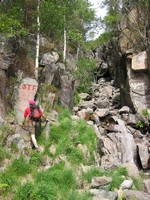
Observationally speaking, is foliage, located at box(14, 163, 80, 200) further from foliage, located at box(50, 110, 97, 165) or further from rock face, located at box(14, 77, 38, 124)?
rock face, located at box(14, 77, 38, 124)

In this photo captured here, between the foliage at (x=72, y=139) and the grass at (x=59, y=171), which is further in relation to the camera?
the foliage at (x=72, y=139)

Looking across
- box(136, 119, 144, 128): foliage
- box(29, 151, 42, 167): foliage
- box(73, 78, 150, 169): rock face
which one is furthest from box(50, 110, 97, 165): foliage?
box(136, 119, 144, 128): foliage

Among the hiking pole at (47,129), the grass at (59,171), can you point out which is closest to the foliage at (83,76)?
the grass at (59,171)

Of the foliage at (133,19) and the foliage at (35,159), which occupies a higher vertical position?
the foliage at (133,19)

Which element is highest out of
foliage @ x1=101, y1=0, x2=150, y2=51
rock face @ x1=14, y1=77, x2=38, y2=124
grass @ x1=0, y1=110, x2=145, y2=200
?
foliage @ x1=101, y1=0, x2=150, y2=51

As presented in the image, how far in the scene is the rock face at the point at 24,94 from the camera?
14852mm

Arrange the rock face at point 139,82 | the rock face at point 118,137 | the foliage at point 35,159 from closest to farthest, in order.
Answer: the foliage at point 35,159 < the rock face at point 118,137 < the rock face at point 139,82

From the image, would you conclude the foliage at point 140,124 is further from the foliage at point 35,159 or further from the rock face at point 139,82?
the foliage at point 35,159

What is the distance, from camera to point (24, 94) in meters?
15.5

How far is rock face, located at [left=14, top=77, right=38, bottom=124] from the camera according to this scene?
48.7 feet

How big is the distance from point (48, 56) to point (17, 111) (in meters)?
6.66

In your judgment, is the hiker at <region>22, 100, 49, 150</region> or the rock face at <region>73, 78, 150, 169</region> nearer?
the hiker at <region>22, 100, 49, 150</region>

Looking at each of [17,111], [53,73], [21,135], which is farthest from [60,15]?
[21,135]

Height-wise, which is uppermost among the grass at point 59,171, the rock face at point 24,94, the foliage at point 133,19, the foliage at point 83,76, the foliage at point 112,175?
the foliage at point 133,19
